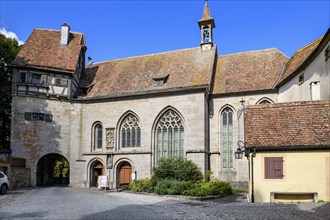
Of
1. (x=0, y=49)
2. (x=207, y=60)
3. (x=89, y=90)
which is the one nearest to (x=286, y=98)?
(x=207, y=60)

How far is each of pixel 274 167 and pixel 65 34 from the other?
22.4 metres

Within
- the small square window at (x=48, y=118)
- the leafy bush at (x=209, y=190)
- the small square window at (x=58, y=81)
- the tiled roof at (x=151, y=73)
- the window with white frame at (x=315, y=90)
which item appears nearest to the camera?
the leafy bush at (x=209, y=190)

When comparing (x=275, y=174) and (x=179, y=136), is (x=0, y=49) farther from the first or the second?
(x=275, y=174)

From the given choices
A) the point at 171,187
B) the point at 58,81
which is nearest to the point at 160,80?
the point at 58,81

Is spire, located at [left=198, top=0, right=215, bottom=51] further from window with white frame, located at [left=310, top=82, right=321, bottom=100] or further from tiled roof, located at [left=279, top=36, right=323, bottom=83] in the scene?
window with white frame, located at [left=310, top=82, right=321, bottom=100]

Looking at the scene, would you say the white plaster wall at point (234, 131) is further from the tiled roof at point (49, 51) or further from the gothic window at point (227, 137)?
the tiled roof at point (49, 51)

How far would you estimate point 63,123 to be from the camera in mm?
29172

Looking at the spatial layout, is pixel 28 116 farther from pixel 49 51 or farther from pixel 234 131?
pixel 234 131

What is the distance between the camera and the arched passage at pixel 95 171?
2909cm

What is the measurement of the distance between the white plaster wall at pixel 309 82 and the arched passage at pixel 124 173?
39.7 feet

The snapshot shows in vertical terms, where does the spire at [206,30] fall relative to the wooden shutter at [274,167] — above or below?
above

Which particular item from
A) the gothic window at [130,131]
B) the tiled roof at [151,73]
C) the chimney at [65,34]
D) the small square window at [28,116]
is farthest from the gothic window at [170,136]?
the chimney at [65,34]

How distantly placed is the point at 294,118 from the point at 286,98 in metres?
7.69

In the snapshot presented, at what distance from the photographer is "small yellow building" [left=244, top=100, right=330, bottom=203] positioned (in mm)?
15484
